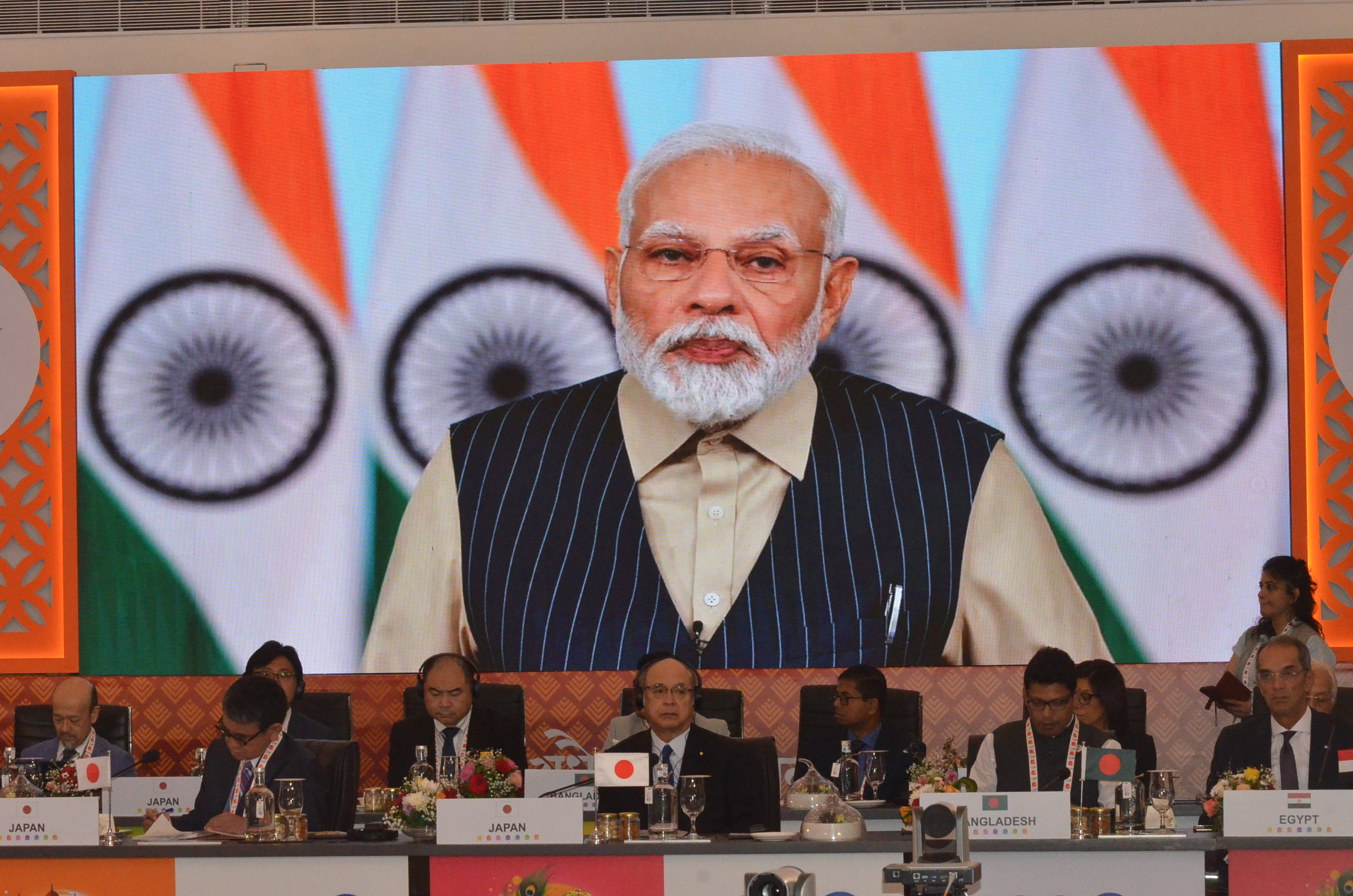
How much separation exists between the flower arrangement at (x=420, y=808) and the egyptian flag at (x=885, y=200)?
309 cm

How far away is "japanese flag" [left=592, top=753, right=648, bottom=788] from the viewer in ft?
15.6

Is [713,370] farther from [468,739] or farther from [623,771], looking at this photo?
[623,771]

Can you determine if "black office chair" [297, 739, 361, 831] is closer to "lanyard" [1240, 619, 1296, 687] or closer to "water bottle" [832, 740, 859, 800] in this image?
"water bottle" [832, 740, 859, 800]

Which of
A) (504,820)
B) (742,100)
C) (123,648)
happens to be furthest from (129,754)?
(742,100)

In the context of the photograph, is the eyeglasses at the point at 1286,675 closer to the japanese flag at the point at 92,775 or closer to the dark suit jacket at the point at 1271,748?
the dark suit jacket at the point at 1271,748

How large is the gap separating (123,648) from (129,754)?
1081 mm

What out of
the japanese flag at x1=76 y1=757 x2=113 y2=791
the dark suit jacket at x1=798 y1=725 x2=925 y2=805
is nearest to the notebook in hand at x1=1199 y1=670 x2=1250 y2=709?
the dark suit jacket at x1=798 y1=725 x2=925 y2=805

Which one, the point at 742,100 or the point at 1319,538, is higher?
the point at 742,100

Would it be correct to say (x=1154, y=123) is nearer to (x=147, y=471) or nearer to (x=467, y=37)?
(x=467, y=37)

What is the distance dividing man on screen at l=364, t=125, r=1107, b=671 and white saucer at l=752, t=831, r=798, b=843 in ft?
7.96

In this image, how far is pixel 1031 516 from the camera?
7.22 metres

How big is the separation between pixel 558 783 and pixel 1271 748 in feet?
6.89

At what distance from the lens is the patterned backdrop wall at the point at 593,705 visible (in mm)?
7133

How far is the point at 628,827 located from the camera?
4.66 m
